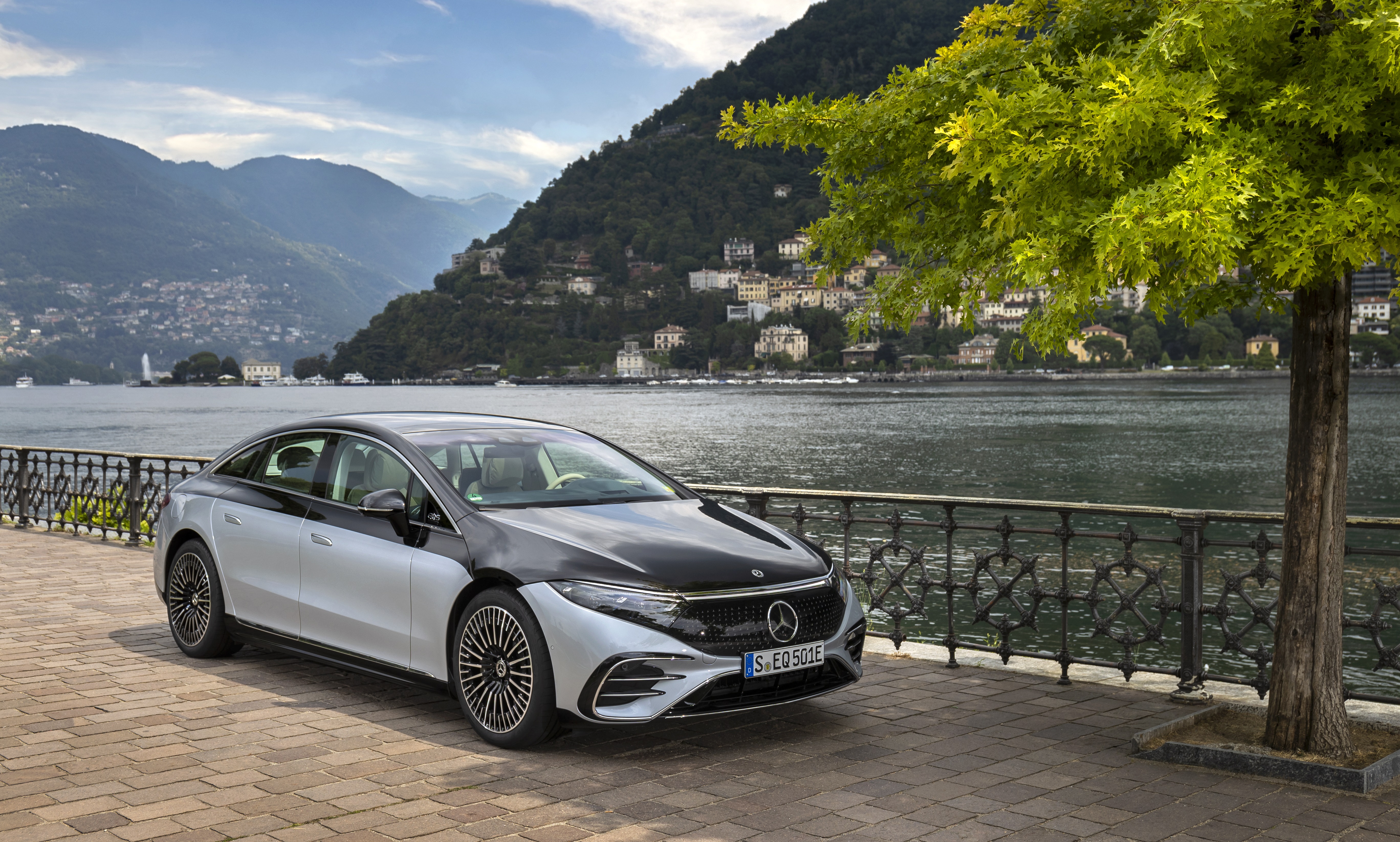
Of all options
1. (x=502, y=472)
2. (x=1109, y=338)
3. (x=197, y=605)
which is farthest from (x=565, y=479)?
(x=1109, y=338)

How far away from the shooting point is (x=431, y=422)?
6.27m

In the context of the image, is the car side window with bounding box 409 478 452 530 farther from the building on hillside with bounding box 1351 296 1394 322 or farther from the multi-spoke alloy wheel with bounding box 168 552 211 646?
the building on hillside with bounding box 1351 296 1394 322

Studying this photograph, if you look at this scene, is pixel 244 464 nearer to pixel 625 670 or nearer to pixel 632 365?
pixel 625 670

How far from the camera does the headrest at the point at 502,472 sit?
576 centimetres

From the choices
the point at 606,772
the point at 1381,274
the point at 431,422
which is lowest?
the point at 606,772

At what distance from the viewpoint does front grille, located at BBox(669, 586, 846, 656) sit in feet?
16.0

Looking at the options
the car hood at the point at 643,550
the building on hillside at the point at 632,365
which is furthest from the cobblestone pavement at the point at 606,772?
the building on hillside at the point at 632,365

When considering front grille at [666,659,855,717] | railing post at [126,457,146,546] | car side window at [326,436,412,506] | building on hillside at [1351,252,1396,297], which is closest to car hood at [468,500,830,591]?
front grille at [666,659,855,717]

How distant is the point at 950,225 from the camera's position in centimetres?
569

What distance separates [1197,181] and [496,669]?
353 centimetres

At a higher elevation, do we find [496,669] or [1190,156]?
[1190,156]

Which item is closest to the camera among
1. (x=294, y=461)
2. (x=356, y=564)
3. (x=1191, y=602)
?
(x=356, y=564)

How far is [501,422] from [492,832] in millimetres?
2927

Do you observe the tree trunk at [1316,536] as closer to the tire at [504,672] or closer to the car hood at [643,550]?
the car hood at [643,550]
